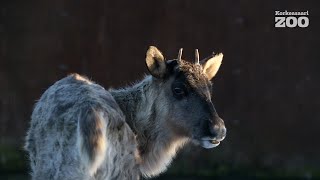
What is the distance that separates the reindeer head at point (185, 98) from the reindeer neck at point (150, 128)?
6 cm

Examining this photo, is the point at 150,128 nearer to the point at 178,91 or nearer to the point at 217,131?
the point at 178,91

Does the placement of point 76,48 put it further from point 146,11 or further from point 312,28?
point 312,28

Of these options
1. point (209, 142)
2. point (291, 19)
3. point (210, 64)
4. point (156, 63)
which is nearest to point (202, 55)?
point (291, 19)

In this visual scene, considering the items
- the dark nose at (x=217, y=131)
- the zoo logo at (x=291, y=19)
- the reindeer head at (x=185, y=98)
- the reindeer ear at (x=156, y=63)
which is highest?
the zoo logo at (x=291, y=19)

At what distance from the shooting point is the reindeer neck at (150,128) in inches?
290

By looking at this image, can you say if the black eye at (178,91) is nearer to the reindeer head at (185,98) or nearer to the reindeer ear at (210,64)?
the reindeer head at (185,98)

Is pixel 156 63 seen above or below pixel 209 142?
above

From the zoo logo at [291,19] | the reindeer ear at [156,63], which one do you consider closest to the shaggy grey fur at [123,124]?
the reindeer ear at [156,63]

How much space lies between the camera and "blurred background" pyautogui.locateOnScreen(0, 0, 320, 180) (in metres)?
11.3

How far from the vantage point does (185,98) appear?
7.26 meters

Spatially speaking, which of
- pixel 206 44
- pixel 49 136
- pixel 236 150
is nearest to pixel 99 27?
pixel 206 44

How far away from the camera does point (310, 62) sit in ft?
37.4

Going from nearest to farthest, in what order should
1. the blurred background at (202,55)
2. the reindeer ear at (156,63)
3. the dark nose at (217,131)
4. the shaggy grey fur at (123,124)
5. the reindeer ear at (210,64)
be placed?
the shaggy grey fur at (123,124)
the dark nose at (217,131)
the reindeer ear at (156,63)
the reindeer ear at (210,64)
the blurred background at (202,55)

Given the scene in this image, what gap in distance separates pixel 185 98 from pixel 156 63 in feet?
1.34
